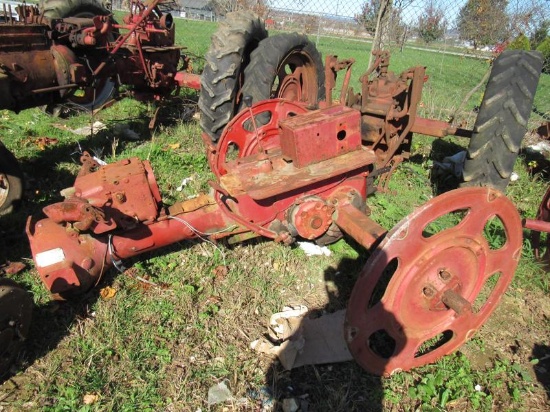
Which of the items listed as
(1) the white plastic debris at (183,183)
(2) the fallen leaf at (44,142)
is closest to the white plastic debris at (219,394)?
(1) the white plastic debris at (183,183)

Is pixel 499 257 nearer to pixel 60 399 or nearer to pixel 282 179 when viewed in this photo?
pixel 282 179

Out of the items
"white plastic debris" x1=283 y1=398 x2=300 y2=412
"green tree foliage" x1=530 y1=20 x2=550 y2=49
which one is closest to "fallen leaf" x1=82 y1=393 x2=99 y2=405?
"white plastic debris" x1=283 y1=398 x2=300 y2=412

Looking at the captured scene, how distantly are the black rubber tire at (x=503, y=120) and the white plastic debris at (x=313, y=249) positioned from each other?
133 centimetres

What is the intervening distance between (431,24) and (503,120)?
1098 centimetres

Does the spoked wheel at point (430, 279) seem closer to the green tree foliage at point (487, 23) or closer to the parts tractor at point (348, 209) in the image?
the parts tractor at point (348, 209)

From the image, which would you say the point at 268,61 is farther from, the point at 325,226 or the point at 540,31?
the point at 540,31

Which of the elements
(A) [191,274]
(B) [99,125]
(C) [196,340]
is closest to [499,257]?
(C) [196,340]

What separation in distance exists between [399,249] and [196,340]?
1.44 metres

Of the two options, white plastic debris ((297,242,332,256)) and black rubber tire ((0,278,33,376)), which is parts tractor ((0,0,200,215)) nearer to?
black rubber tire ((0,278,33,376))

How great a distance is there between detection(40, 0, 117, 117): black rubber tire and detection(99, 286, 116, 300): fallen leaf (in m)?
2.93

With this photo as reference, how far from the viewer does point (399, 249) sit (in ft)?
6.57

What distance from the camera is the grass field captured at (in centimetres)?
225

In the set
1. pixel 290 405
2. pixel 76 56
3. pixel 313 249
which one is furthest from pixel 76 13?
pixel 290 405

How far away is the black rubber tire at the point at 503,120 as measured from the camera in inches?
124
